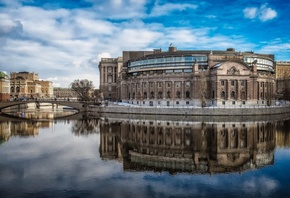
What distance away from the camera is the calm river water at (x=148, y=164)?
23.1 meters

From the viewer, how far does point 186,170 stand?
28828 millimetres

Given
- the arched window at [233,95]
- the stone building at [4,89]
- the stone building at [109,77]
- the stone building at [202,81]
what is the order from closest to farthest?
the stone building at [202,81] → the arched window at [233,95] → the stone building at [4,89] → the stone building at [109,77]

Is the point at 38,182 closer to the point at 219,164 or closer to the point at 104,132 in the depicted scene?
the point at 219,164

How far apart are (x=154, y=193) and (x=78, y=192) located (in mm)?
5679

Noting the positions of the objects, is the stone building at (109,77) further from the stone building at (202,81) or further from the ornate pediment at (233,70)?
the ornate pediment at (233,70)

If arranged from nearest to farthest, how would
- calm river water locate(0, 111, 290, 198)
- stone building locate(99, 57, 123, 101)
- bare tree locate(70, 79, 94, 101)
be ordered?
calm river water locate(0, 111, 290, 198) → bare tree locate(70, 79, 94, 101) → stone building locate(99, 57, 123, 101)

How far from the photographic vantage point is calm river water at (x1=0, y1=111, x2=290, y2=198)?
75.8 ft

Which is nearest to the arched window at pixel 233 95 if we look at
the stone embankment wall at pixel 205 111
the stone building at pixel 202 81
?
the stone building at pixel 202 81

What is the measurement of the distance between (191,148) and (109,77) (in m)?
125

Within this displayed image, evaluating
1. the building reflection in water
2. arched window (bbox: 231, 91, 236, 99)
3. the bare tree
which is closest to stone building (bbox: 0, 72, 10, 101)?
the bare tree

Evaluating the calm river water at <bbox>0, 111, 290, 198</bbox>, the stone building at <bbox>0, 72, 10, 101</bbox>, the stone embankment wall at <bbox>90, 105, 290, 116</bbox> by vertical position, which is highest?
the stone building at <bbox>0, 72, 10, 101</bbox>

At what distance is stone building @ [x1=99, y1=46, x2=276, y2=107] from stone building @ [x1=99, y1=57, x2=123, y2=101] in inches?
1790

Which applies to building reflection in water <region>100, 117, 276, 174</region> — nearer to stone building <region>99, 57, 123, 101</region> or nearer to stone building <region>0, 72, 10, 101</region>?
stone building <region>99, 57, 123, 101</region>

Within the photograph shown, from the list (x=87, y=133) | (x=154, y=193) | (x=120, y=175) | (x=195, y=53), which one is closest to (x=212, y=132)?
(x=87, y=133)
